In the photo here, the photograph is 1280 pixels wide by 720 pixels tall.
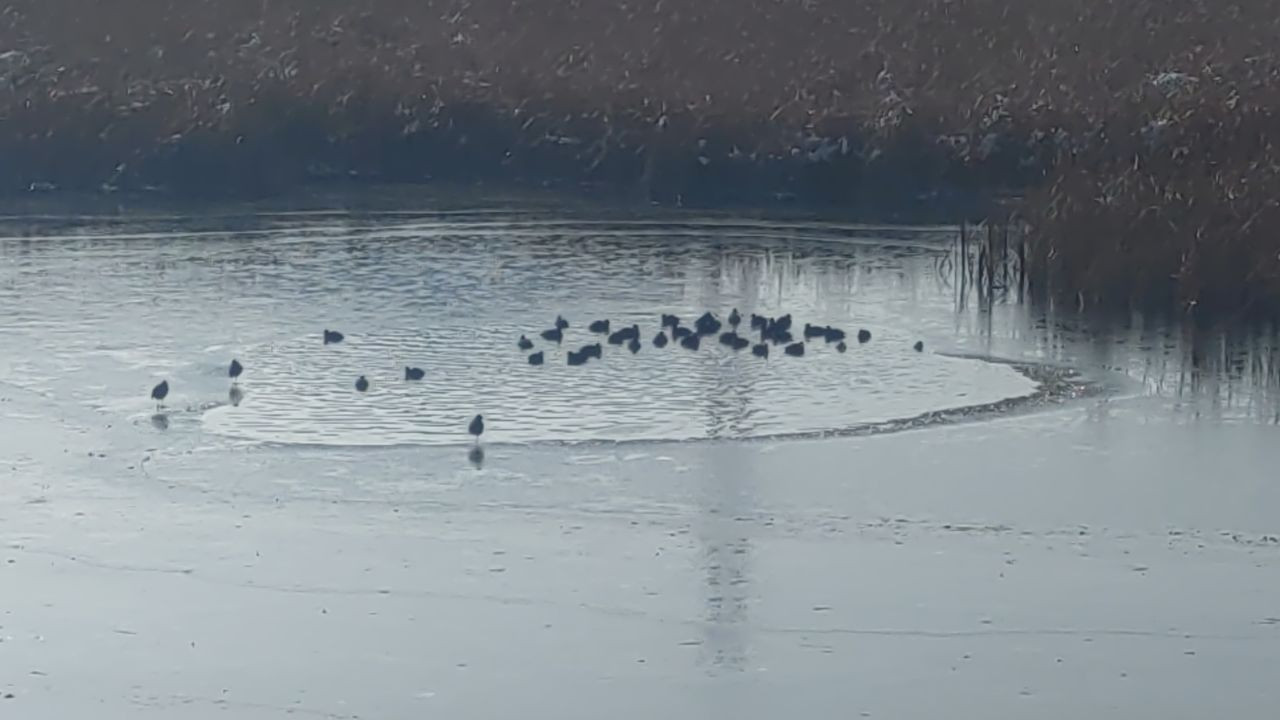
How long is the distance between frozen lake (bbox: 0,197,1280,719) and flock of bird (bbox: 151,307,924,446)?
4.3 inches

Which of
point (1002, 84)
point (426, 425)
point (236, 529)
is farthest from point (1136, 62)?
point (236, 529)

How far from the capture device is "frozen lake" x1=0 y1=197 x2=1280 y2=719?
745cm

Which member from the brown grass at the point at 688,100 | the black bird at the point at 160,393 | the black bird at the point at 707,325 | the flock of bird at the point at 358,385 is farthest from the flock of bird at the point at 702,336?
the brown grass at the point at 688,100

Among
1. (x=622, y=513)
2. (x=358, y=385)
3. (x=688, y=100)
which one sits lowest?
(x=622, y=513)

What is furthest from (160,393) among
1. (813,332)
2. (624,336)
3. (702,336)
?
(813,332)

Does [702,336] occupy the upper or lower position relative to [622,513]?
upper

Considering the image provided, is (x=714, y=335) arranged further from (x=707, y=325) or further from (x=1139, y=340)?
(x=1139, y=340)

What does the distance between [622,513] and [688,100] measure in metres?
14.5

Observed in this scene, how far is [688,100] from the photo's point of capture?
77.1 ft

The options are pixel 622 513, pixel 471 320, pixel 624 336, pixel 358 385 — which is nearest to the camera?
pixel 622 513

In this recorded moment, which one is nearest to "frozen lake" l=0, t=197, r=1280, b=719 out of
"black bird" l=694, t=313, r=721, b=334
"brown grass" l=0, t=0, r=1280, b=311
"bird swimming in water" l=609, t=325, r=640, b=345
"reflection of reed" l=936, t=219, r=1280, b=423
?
"reflection of reed" l=936, t=219, r=1280, b=423

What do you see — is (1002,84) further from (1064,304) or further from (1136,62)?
(1064,304)

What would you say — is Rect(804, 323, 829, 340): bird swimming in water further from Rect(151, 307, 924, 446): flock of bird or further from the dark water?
the dark water

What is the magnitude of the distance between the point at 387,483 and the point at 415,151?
13.2 metres
